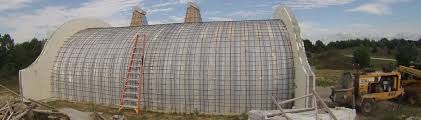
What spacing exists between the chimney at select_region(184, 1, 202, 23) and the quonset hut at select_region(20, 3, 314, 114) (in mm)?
4549

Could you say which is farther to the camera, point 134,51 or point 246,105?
point 134,51

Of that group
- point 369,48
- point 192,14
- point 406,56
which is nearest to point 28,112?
point 192,14

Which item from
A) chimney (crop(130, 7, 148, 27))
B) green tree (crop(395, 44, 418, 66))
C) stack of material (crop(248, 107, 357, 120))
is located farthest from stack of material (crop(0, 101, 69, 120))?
green tree (crop(395, 44, 418, 66))

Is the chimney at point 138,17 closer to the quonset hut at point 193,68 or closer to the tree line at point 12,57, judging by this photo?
the quonset hut at point 193,68

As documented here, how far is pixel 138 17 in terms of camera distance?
103ft

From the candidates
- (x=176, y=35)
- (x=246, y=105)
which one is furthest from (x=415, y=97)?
(x=176, y=35)

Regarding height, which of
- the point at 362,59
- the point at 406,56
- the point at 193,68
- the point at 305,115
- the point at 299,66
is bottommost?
the point at 362,59

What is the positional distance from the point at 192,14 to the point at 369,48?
65.5 m

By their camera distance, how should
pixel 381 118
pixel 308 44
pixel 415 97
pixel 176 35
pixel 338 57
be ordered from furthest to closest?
pixel 308 44, pixel 338 57, pixel 415 97, pixel 176 35, pixel 381 118

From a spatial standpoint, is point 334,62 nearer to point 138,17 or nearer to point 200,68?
point 138,17

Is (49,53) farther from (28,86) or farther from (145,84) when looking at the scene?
(145,84)

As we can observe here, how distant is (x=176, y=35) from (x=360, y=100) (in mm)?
9943

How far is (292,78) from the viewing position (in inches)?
794

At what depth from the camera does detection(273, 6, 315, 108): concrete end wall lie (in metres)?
18.9
